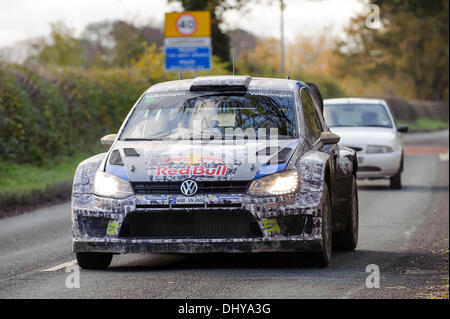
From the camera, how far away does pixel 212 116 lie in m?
9.59

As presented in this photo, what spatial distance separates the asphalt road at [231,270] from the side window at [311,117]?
117cm

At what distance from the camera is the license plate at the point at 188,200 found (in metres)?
8.44

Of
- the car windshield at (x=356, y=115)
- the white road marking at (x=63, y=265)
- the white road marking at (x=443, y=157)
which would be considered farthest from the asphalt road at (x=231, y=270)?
the white road marking at (x=443, y=157)

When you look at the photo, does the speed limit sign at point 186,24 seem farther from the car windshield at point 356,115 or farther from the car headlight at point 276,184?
the car headlight at point 276,184

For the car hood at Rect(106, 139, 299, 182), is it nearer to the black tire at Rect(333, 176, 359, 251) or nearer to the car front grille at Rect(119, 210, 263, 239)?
the car front grille at Rect(119, 210, 263, 239)

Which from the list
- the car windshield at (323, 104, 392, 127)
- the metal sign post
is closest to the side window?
the car windshield at (323, 104, 392, 127)

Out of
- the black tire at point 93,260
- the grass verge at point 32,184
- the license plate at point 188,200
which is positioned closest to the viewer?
the license plate at point 188,200

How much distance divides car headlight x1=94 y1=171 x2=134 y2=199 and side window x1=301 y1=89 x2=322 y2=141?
195cm

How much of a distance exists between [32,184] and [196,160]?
Answer: 1105cm

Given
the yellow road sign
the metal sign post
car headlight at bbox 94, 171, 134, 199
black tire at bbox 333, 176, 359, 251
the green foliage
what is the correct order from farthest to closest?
1. the green foliage
2. the yellow road sign
3. the metal sign post
4. black tire at bbox 333, 176, 359, 251
5. car headlight at bbox 94, 171, 134, 199

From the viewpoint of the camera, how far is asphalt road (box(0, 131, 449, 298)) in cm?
770

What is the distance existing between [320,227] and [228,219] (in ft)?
2.47
